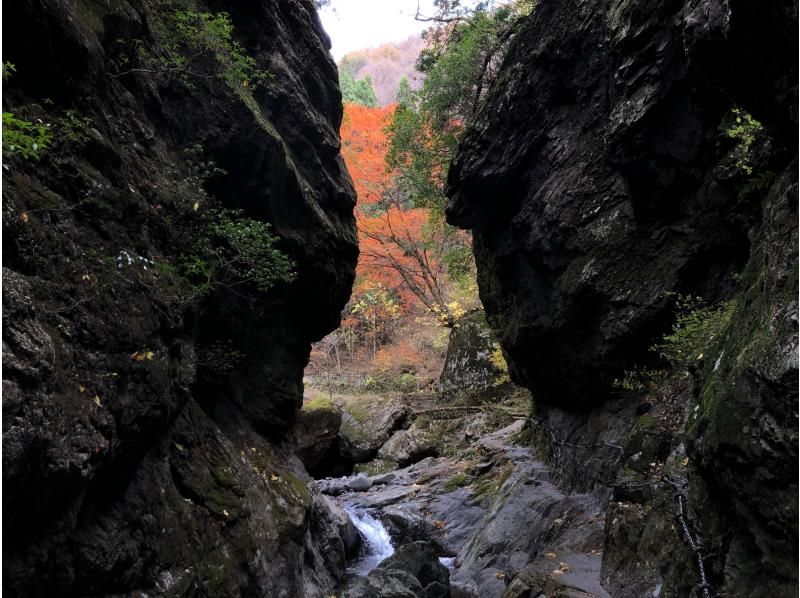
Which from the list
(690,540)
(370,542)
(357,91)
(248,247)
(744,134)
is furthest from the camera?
(357,91)

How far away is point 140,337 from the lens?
18.9 feet

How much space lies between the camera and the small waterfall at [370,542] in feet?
38.7

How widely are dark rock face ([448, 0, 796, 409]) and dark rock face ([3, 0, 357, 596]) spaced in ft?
17.9

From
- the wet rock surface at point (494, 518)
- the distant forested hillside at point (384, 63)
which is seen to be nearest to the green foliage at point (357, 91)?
the distant forested hillside at point (384, 63)

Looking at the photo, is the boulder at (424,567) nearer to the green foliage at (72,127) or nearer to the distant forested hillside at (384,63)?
the green foliage at (72,127)

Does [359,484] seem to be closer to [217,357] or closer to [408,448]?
[408,448]

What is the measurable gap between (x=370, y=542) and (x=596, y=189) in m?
9.99

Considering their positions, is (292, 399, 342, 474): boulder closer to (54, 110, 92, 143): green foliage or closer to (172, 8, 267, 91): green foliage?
(172, 8, 267, 91): green foliage

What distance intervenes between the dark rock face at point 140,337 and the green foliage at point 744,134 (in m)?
7.48

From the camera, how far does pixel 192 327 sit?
7914 mm

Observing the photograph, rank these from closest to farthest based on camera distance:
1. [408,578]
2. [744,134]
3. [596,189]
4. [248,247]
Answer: [744,134]
[248,247]
[408,578]
[596,189]

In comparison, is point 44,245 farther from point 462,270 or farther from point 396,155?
point 462,270

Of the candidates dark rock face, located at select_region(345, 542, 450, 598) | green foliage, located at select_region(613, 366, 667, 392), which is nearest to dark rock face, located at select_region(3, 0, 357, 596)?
dark rock face, located at select_region(345, 542, 450, 598)

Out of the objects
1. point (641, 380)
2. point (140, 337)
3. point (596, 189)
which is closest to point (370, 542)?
point (641, 380)
